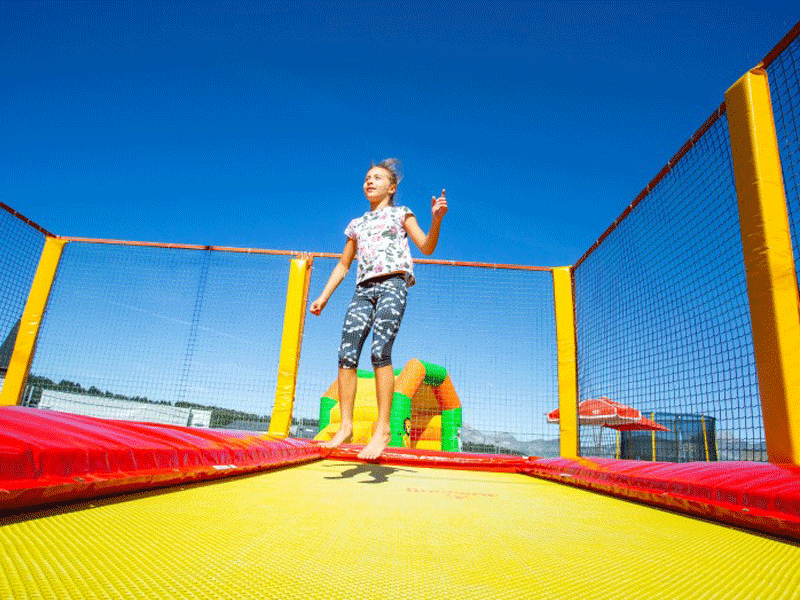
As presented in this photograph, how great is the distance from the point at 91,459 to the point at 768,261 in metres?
2.22

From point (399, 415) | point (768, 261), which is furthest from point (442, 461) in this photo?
point (399, 415)

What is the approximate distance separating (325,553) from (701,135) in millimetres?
2751

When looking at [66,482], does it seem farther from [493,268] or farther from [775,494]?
[493,268]

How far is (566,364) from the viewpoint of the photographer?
12.6 ft

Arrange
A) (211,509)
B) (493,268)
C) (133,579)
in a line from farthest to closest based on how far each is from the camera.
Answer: (493,268)
(211,509)
(133,579)

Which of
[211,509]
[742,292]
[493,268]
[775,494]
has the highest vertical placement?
[493,268]

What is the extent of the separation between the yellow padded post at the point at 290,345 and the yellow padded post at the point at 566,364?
2212 mm

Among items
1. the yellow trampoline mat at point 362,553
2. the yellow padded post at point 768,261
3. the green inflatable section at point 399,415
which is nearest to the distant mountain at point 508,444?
the green inflatable section at point 399,415

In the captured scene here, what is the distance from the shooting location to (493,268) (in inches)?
168

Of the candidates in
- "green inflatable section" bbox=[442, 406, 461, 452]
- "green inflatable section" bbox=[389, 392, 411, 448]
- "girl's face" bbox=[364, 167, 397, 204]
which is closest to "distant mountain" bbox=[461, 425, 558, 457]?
"green inflatable section" bbox=[389, 392, 411, 448]

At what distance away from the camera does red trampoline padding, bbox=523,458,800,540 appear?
3.27ft

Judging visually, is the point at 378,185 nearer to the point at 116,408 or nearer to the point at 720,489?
the point at 720,489

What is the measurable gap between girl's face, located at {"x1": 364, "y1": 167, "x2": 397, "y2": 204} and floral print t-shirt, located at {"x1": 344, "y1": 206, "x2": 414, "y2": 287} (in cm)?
9

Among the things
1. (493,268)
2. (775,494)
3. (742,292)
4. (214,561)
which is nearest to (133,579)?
(214,561)
